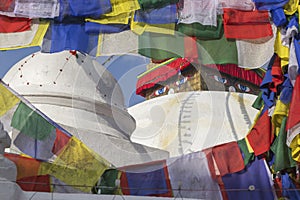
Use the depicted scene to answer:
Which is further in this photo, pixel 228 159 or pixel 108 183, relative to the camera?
pixel 228 159

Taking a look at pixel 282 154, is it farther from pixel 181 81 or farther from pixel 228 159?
pixel 181 81

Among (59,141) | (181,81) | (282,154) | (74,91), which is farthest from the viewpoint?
(181,81)

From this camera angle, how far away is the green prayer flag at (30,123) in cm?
531

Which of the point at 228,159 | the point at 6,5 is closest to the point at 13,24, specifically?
the point at 6,5

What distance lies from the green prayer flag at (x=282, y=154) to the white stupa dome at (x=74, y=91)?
2.42 m

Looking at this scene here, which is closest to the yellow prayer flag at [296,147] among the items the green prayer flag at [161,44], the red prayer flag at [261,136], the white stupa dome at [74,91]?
the red prayer flag at [261,136]

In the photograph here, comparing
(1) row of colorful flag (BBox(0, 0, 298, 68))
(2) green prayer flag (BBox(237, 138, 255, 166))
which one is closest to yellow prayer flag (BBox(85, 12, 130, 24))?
(1) row of colorful flag (BBox(0, 0, 298, 68))

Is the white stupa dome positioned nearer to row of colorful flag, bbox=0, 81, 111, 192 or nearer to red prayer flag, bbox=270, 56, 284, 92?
row of colorful flag, bbox=0, 81, 111, 192

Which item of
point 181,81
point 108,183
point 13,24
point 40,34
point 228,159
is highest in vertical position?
point 13,24

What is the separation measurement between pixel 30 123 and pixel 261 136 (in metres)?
2.28

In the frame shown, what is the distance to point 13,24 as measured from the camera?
5.80m

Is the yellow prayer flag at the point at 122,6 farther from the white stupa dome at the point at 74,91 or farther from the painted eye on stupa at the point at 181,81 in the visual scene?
the painted eye on stupa at the point at 181,81

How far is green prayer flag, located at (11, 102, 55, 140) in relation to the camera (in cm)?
531

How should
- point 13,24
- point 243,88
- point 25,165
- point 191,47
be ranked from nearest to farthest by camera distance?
1. point 25,165
2. point 191,47
3. point 13,24
4. point 243,88
